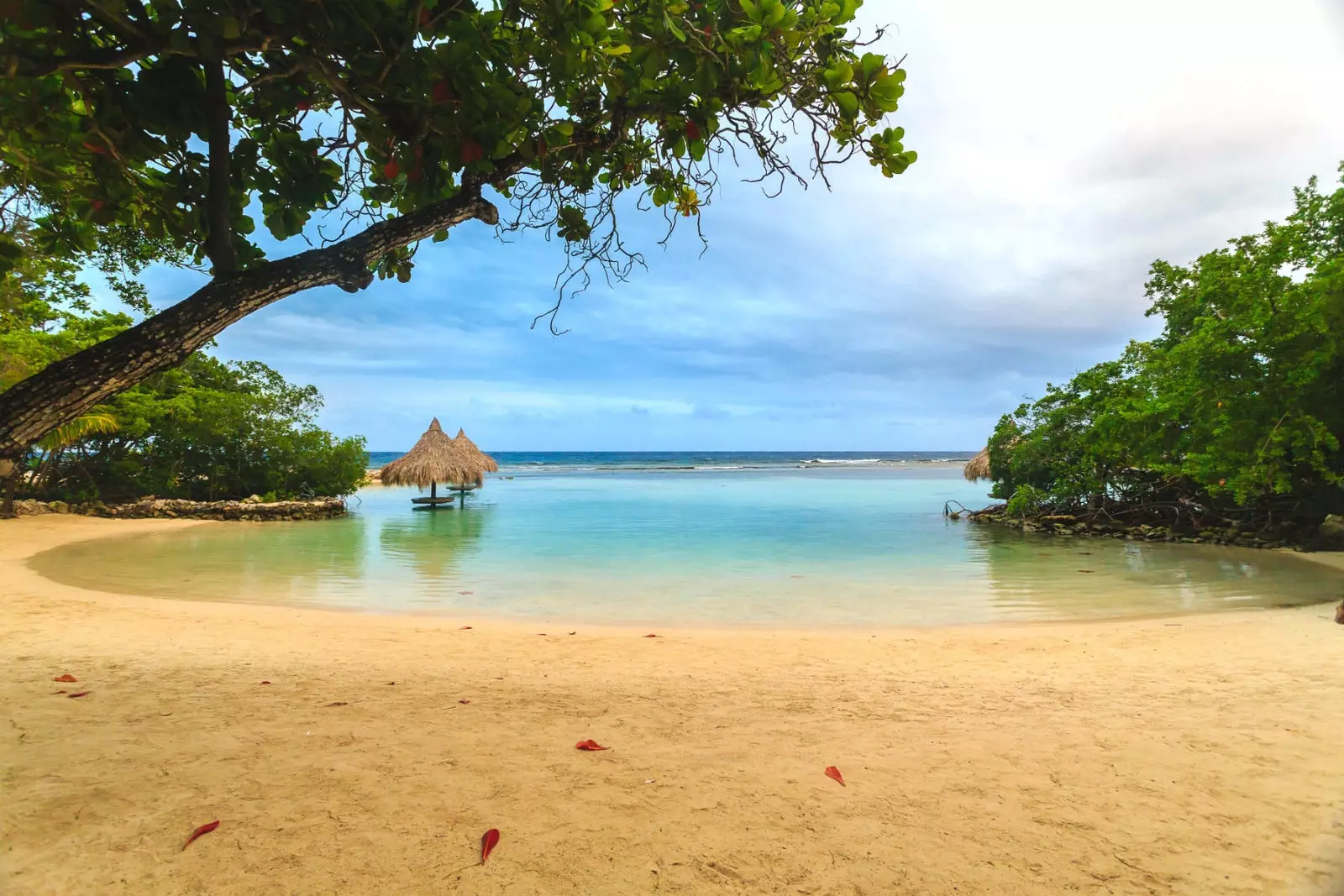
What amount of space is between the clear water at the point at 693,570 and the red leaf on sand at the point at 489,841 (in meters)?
5.19

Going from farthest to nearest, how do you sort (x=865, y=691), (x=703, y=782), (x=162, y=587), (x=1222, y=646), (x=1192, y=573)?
1. (x=1192, y=573)
2. (x=162, y=587)
3. (x=1222, y=646)
4. (x=865, y=691)
5. (x=703, y=782)

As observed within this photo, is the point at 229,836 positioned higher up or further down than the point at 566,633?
higher up

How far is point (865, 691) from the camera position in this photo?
13.8 feet

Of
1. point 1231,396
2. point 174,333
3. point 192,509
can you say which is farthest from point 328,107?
A: point 192,509

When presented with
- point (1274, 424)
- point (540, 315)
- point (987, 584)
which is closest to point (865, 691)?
point (540, 315)

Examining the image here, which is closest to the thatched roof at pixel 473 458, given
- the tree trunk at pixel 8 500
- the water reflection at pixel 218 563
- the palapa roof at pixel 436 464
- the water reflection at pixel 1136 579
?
the palapa roof at pixel 436 464

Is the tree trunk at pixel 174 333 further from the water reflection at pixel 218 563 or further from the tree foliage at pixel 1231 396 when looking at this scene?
the tree foliage at pixel 1231 396

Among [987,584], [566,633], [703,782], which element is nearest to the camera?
[703,782]

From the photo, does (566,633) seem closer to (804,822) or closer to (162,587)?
(804,822)

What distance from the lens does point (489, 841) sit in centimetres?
215

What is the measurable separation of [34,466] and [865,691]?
22.8 meters

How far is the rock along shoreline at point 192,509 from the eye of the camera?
675 inches

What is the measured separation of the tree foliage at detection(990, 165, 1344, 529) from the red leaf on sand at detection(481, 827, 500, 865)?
45.0ft

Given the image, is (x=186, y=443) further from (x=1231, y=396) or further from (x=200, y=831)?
(x=1231, y=396)
